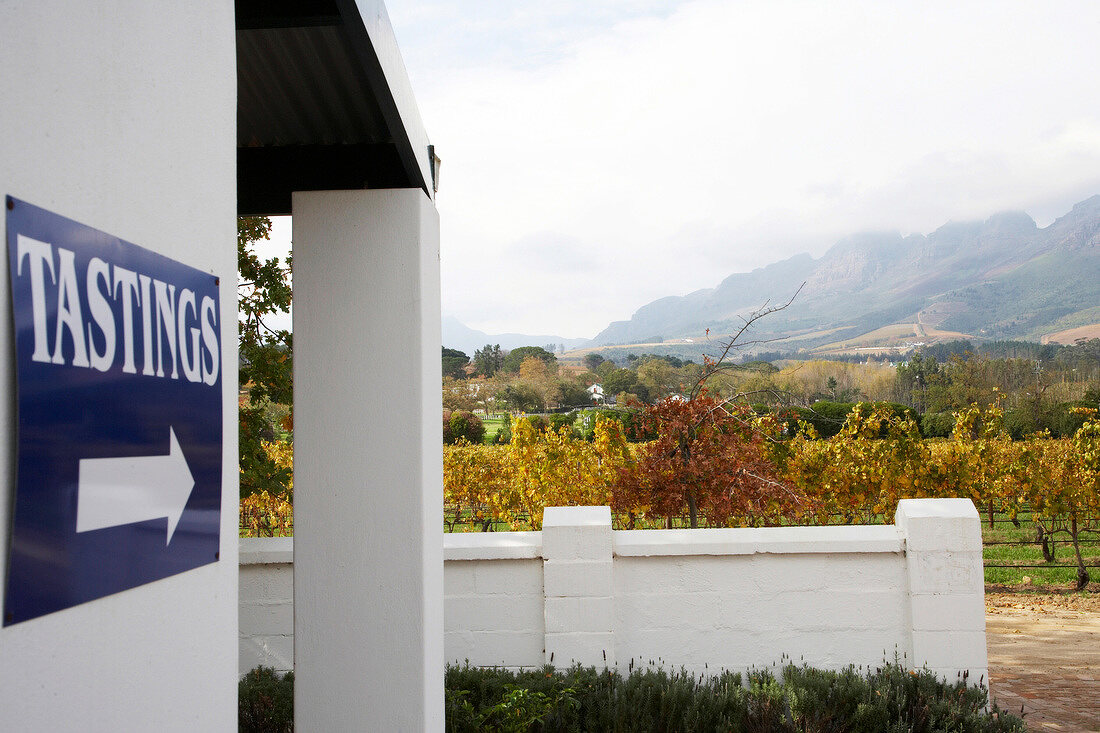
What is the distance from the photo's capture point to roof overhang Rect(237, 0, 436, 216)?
6.21 feet

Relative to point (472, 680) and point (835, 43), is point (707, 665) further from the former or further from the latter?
point (835, 43)

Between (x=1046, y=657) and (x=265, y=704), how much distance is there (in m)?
6.43

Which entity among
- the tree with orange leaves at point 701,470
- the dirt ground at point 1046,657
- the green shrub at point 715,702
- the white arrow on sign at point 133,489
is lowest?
the dirt ground at point 1046,657

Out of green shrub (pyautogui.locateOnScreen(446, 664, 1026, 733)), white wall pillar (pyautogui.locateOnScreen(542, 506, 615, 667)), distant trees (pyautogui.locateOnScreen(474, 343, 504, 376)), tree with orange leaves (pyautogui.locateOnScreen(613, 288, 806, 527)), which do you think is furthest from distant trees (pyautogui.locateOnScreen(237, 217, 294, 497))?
distant trees (pyautogui.locateOnScreen(474, 343, 504, 376))

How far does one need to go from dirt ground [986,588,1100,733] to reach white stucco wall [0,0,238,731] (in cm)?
449

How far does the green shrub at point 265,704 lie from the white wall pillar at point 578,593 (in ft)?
4.51

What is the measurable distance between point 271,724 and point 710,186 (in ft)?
593

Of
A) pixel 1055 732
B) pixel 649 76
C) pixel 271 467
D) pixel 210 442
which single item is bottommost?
pixel 1055 732

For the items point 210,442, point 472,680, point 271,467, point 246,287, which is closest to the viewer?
point 210,442

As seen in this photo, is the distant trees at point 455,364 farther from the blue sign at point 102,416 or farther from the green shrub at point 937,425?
the blue sign at point 102,416

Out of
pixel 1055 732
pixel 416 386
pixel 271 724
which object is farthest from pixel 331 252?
pixel 1055 732

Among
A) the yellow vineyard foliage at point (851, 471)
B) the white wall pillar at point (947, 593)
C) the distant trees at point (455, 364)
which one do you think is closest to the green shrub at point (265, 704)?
the white wall pillar at point (947, 593)

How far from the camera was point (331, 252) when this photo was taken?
8.98ft

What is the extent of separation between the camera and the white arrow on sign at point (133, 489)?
3.11 feet
